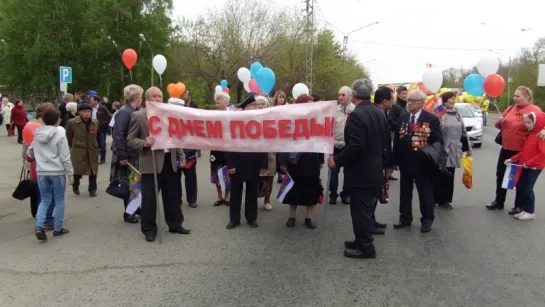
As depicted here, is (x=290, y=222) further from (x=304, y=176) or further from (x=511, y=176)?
(x=511, y=176)

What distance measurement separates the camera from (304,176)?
236 inches

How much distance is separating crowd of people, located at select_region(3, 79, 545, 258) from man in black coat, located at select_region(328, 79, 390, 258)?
0.04 ft

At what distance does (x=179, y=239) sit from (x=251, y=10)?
33729 millimetres

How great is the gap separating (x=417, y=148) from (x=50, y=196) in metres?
4.69

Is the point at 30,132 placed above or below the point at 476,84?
below

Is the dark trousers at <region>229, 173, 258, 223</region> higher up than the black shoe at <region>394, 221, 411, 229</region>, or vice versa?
the dark trousers at <region>229, 173, 258, 223</region>

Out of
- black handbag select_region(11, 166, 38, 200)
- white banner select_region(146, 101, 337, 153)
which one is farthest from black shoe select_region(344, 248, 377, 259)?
black handbag select_region(11, 166, 38, 200)

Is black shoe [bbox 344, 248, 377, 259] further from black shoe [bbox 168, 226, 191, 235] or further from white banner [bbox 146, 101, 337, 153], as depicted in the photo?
black shoe [bbox 168, 226, 191, 235]

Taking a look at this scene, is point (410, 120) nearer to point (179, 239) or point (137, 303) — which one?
point (179, 239)

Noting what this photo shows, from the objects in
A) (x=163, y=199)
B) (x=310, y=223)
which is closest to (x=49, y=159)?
(x=163, y=199)

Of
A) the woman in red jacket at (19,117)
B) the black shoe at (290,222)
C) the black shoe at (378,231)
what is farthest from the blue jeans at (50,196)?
the woman in red jacket at (19,117)

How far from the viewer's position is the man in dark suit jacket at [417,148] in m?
5.75

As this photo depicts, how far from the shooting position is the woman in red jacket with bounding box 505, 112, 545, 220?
624 cm

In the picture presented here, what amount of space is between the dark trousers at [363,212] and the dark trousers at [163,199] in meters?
2.33
